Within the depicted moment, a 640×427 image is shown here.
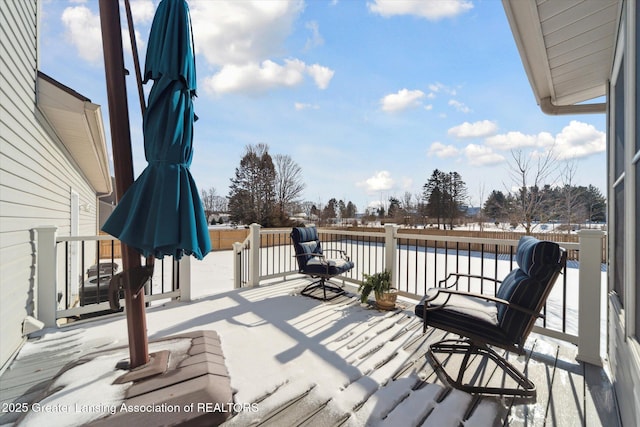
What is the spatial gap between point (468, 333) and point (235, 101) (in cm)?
846

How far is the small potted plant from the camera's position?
3.49 meters

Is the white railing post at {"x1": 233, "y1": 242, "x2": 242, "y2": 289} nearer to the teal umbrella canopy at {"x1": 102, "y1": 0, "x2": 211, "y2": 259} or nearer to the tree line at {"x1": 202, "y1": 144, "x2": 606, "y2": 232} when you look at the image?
the teal umbrella canopy at {"x1": 102, "y1": 0, "x2": 211, "y2": 259}

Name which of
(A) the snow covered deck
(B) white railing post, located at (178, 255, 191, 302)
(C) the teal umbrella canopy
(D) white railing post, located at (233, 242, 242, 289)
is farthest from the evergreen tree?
(C) the teal umbrella canopy

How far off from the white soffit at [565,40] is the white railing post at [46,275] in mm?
4507

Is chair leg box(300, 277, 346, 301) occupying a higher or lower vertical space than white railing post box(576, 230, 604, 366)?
lower

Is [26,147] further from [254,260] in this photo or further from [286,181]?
[286,181]

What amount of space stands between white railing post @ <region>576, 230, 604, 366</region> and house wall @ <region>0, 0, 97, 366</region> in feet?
15.3

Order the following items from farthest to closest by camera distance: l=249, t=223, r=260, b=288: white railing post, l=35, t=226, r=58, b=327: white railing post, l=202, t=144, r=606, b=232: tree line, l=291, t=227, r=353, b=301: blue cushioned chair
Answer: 1. l=202, t=144, r=606, b=232: tree line
2. l=249, t=223, r=260, b=288: white railing post
3. l=291, t=227, r=353, b=301: blue cushioned chair
4. l=35, t=226, r=58, b=327: white railing post

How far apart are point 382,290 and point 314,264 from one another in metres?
1.05

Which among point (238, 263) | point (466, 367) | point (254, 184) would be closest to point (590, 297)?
point (466, 367)

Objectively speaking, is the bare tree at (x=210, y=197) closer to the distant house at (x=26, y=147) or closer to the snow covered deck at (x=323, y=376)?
the distant house at (x=26, y=147)

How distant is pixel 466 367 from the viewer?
2156 millimetres

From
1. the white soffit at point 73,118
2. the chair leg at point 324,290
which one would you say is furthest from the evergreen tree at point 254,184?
the chair leg at point 324,290

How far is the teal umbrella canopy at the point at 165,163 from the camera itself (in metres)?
1.50
